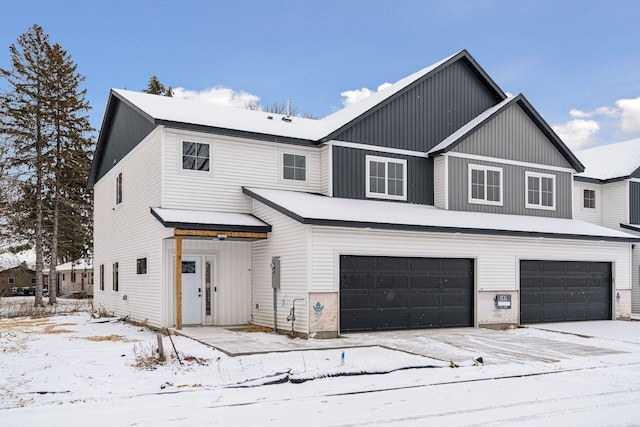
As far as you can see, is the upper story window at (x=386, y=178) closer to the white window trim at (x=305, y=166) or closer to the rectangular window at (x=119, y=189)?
the white window trim at (x=305, y=166)

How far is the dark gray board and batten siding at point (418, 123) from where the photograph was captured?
20.0m

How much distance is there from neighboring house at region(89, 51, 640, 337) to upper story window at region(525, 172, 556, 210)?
8cm

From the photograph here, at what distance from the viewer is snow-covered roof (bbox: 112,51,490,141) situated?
1875 cm

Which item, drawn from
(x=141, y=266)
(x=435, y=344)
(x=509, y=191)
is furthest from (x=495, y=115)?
(x=141, y=266)

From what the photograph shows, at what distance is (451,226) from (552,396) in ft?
29.3

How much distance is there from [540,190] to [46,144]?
27810 mm

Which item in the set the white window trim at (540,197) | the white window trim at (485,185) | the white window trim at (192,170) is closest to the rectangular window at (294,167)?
the white window trim at (192,170)

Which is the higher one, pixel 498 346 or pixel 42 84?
pixel 42 84

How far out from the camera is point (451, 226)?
58.9 feet

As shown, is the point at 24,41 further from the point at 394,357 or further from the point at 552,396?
the point at 552,396

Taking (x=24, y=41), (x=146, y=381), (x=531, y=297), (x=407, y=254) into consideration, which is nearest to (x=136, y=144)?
(x=407, y=254)

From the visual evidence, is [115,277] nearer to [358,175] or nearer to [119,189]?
[119,189]

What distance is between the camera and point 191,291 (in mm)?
18094

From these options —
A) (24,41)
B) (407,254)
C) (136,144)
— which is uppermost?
(24,41)
